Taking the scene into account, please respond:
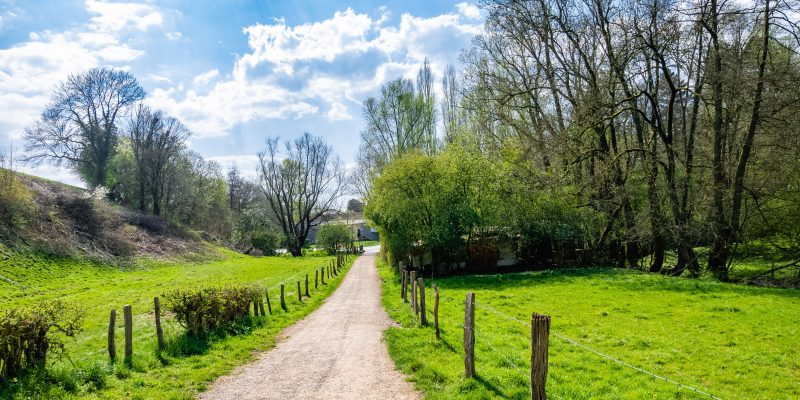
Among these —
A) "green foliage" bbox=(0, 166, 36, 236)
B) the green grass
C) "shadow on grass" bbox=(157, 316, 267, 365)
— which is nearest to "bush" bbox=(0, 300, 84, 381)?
"shadow on grass" bbox=(157, 316, 267, 365)

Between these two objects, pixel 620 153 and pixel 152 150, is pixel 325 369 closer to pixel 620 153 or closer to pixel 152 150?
pixel 620 153

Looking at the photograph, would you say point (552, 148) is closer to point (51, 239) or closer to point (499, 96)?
point (499, 96)

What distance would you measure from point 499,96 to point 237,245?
158 ft

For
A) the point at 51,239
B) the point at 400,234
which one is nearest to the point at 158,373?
the point at 400,234

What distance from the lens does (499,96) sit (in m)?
27.6

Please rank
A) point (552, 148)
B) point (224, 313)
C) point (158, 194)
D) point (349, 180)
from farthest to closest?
point (349, 180), point (158, 194), point (552, 148), point (224, 313)

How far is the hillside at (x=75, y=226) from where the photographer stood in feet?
95.5

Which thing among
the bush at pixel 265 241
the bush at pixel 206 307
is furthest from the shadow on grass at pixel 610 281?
the bush at pixel 265 241

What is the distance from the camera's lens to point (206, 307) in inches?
457

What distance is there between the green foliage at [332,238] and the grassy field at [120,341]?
2882cm

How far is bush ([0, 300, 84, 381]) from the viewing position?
23.7 ft

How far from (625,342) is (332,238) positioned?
162ft

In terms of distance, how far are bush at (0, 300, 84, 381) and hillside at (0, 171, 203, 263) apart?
2481 cm

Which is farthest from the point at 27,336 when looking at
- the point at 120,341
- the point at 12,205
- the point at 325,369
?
the point at 12,205
